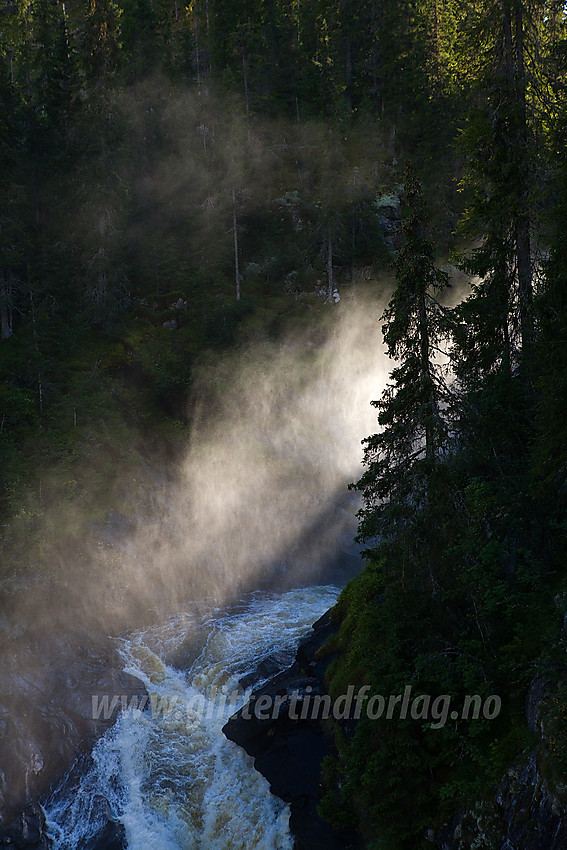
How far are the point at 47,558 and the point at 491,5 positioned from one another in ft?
69.5

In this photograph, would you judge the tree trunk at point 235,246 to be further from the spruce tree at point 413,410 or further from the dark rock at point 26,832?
the dark rock at point 26,832

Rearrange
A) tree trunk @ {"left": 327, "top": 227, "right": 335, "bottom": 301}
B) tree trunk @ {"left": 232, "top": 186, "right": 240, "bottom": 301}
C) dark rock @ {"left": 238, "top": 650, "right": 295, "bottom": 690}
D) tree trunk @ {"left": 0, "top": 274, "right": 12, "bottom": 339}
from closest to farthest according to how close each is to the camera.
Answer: dark rock @ {"left": 238, "top": 650, "right": 295, "bottom": 690}, tree trunk @ {"left": 0, "top": 274, "right": 12, "bottom": 339}, tree trunk @ {"left": 232, "top": 186, "right": 240, "bottom": 301}, tree trunk @ {"left": 327, "top": 227, "right": 335, "bottom": 301}

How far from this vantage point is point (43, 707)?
16250 millimetres

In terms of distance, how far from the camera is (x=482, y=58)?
15.7 meters

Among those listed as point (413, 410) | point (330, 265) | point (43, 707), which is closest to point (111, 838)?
point (43, 707)

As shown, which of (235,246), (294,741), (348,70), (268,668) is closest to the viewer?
(294,741)

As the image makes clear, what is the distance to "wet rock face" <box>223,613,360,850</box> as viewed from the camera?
12.3m

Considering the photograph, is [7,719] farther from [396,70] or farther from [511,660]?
[396,70]

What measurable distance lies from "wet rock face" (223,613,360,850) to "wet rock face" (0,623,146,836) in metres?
4.21

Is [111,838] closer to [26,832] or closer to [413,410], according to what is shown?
[26,832]

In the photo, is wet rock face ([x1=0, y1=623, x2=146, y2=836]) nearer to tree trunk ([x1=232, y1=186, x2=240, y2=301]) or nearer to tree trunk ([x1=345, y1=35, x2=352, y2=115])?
tree trunk ([x1=232, y1=186, x2=240, y2=301])

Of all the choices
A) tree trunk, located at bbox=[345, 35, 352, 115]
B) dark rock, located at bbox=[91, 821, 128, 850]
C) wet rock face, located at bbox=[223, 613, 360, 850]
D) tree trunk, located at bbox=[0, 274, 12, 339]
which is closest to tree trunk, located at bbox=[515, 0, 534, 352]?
wet rock face, located at bbox=[223, 613, 360, 850]

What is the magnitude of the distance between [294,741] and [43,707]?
7.27 meters

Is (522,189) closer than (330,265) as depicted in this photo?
Yes
